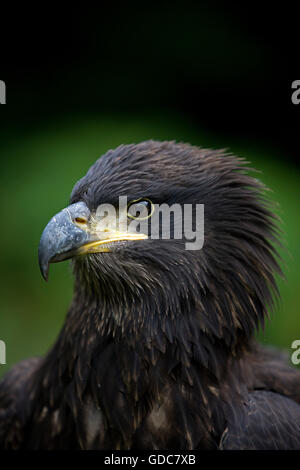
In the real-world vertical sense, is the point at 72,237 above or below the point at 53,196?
below

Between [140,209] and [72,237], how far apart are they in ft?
1.08

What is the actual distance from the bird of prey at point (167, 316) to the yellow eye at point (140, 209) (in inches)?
0.4

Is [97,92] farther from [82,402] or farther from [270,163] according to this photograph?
[82,402]

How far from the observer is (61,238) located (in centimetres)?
257

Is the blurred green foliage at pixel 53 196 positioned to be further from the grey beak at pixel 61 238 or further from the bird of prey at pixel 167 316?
the grey beak at pixel 61 238

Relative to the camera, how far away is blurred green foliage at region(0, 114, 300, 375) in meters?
5.65

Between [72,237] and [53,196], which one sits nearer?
[72,237]

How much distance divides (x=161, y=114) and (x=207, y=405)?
412 cm

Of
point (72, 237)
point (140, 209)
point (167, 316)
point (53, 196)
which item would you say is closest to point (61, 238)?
point (72, 237)

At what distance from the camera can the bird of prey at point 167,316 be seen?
2.67 metres

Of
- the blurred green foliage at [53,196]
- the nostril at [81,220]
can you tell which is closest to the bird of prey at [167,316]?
the nostril at [81,220]

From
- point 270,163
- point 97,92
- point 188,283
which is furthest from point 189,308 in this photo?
point 97,92

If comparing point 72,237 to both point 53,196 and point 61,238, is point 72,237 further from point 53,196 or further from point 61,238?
point 53,196

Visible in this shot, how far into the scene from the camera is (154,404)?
271 centimetres
